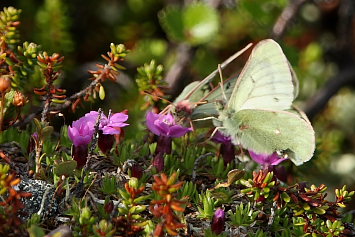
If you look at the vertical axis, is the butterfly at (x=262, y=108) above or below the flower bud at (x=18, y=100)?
below

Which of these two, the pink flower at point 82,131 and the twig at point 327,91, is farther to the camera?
the twig at point 327,91

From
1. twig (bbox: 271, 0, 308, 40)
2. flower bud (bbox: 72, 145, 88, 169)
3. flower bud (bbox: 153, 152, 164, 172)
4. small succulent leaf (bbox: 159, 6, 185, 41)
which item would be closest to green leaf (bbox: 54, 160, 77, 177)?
flower bud (bbox: 72, 145, 88, 169)

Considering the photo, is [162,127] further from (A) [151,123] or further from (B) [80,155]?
(B) [80,155]

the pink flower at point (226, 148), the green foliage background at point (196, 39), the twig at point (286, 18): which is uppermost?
the pink flower at point (226, 148)

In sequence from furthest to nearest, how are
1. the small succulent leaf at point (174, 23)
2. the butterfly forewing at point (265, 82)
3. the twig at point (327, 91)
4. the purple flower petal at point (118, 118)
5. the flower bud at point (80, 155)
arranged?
the twig at point (327, 91) → the small succulent leaf at point (174, 23) → the butterfly forewing at point (265, 82) → the purple flower petal at point (118, 118) → the flower bud at point (80, 155)

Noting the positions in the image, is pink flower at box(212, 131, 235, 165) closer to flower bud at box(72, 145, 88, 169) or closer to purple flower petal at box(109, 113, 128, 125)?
purple flower petal at box(109, 113, 128, 125)

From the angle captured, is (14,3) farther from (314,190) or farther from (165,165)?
(314,190)

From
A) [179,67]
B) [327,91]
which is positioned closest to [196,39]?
[179,67]

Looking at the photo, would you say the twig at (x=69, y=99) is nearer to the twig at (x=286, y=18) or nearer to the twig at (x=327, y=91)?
the twig at (x=286, y=18)

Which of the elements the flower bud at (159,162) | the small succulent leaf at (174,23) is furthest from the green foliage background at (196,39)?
the flower bud at (159,162)
